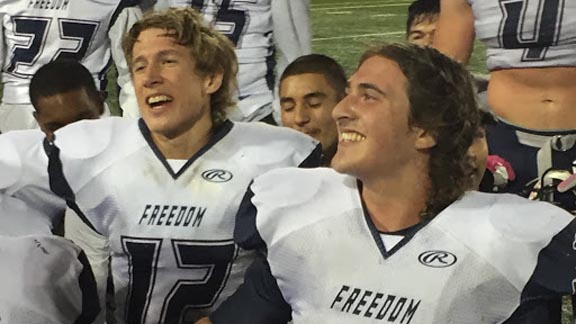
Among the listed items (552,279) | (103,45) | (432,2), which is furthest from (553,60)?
(103,45)

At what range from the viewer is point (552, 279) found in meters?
1.54

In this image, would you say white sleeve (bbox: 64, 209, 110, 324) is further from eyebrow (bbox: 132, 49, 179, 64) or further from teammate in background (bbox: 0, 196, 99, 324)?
eyebrow (bbox: 132, 49, 179, 64)

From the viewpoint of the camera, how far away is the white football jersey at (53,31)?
120 inches

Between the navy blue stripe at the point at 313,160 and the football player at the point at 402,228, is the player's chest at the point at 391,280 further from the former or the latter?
the navy blue stripe at the point at 313,160

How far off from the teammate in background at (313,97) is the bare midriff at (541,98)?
664 millimetres

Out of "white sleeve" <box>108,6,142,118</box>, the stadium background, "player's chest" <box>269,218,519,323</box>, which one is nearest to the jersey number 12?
"player's chest" <box>269,218,519,323</box>

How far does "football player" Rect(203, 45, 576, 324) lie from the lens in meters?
1.58

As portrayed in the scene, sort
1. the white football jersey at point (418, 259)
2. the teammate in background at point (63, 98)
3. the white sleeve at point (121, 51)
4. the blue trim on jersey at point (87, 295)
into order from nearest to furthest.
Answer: the white football jersey at point (418, 259)
the blue trim on jersey at point (87, 295)
the teammate in background at point (63, 98)
the white sleeve at point (121, 51)

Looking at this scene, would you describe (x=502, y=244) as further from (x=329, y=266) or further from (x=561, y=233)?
(x=329, y=266)

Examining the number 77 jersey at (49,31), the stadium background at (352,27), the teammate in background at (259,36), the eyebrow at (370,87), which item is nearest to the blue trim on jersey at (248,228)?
the eyebrow at (370,87)

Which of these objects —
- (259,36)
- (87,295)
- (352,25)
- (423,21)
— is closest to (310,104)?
(259,36)

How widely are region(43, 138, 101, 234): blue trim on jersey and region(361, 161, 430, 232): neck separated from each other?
0.62m

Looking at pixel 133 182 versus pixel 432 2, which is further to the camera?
pixel 432 2

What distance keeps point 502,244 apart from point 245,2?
1570 mm
